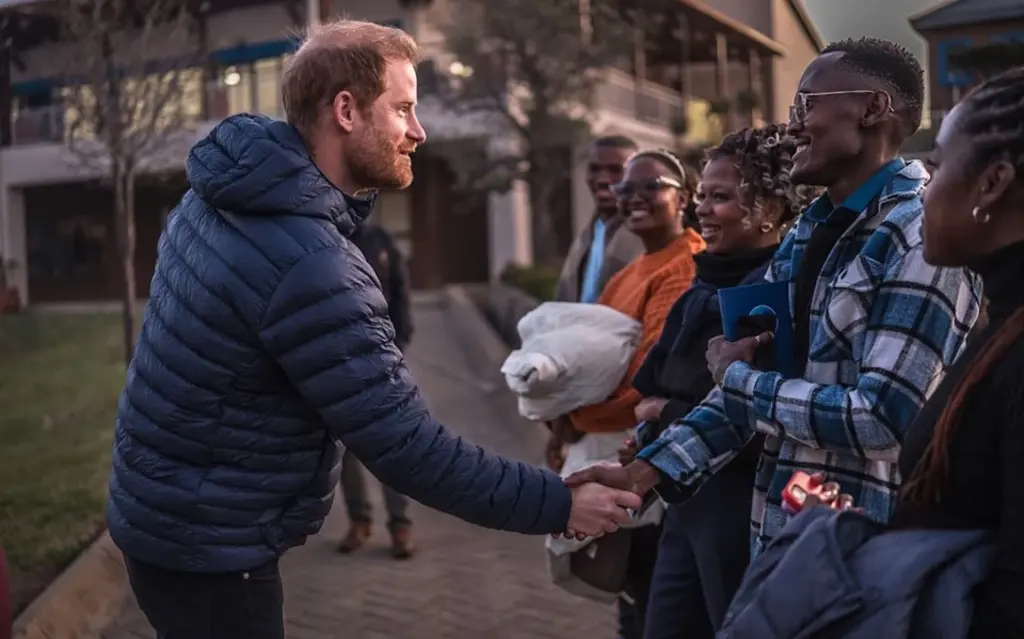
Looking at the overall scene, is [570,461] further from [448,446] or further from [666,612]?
[448,446]

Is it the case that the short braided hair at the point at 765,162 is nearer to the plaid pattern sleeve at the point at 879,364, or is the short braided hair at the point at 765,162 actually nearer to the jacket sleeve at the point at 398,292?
the plaid pattern sleeve at the point at 879,364

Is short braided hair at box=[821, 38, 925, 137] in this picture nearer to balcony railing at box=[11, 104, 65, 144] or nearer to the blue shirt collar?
the blue shirt collar

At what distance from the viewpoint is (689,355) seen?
10.6ft

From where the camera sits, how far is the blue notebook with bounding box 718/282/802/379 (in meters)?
2.59

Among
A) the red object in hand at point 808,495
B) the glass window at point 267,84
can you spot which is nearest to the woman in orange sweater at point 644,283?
the red object in hand at point 808,495

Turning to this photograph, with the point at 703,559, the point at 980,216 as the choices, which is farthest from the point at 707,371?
the point at 980,216

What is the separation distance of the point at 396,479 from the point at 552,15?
44.2ft

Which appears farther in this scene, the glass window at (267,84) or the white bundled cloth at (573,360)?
the glass window at (267,84)

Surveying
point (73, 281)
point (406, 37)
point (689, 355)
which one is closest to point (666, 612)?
point (689, 355)

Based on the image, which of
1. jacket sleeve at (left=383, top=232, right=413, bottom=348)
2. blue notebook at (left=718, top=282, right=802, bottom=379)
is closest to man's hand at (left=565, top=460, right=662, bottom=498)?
blue notebook at (left=718, top=282, right=802, bottom=379)

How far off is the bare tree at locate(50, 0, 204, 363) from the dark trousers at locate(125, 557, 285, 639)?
24.5 ft

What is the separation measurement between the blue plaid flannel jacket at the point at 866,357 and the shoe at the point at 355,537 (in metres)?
4.30

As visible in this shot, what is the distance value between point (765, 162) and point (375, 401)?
163 centimetres

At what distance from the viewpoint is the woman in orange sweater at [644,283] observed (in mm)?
3850
